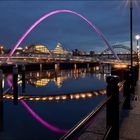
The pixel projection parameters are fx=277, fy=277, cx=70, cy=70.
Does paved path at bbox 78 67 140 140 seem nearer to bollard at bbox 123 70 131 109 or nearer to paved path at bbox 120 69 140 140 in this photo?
paved path at bbox 120 69 140 140

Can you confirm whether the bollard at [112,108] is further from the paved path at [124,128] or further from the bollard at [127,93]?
the bollard at [127,93]

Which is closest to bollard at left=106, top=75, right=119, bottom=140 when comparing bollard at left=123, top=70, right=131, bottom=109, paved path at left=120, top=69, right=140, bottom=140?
paved path at left=120, top=69, right=140, bottom=140

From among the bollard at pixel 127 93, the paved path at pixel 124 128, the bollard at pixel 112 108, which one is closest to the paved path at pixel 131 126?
the paved path at pixel 124 128

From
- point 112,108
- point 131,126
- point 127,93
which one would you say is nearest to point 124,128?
point 131,126

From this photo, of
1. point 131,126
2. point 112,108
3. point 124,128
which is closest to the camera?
point 112,108

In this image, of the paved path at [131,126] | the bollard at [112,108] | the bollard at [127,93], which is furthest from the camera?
the bollard at [127,93]

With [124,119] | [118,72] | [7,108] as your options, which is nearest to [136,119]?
[124,119]

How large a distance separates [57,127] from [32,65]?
2801 inches

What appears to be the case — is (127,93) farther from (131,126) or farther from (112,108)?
(112,108)

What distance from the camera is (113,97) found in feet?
16.3

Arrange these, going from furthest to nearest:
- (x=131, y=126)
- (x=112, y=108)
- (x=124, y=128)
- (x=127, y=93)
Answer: (x=127, y=93) → (x=131, y=126) → (x=124, y=128) → (x=112, y=108)

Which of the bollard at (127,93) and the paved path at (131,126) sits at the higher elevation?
the bollard at (127,93)

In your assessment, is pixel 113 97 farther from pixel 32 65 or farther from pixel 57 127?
pixel 32 65

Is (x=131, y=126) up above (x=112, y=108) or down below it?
below
